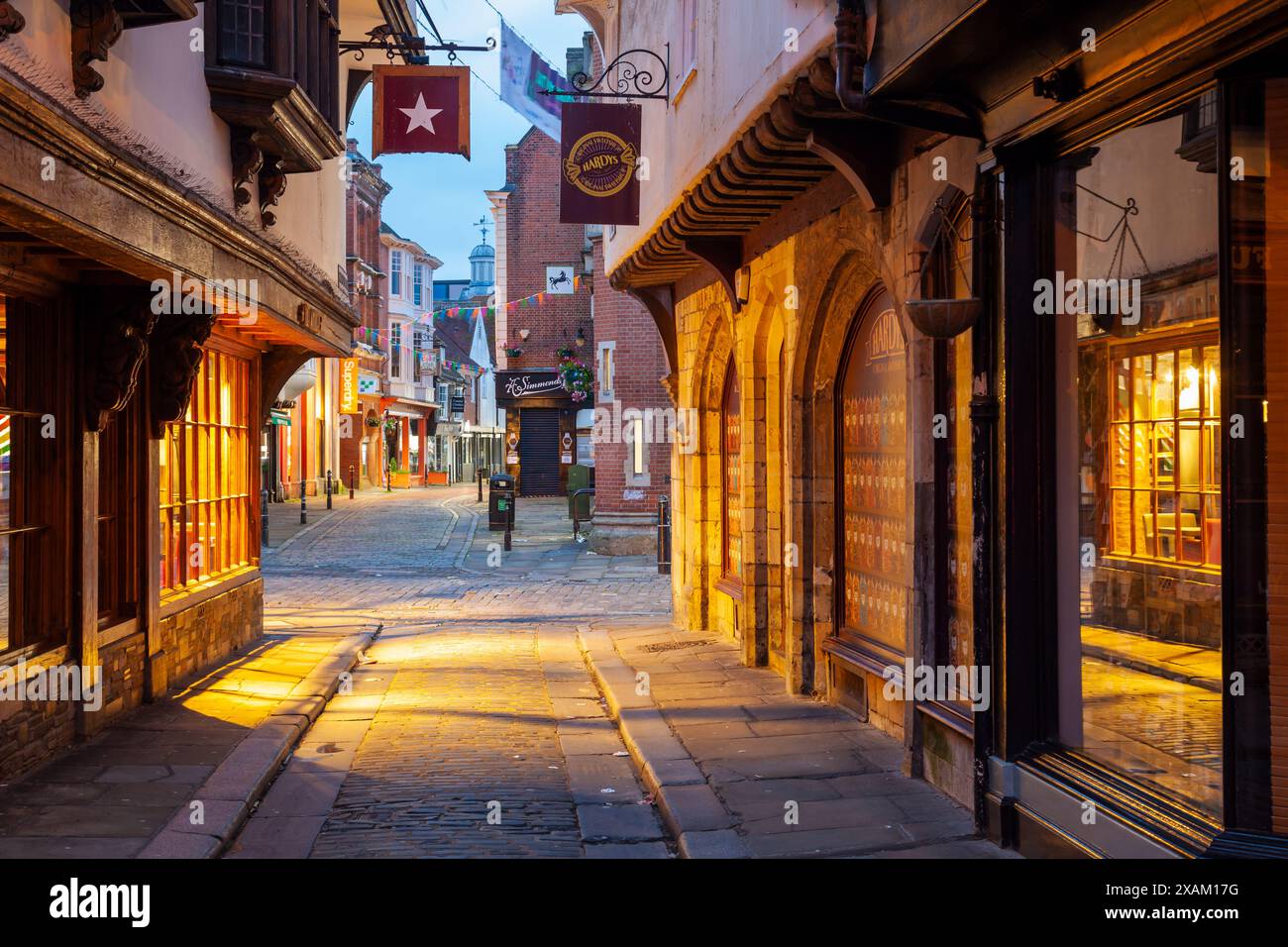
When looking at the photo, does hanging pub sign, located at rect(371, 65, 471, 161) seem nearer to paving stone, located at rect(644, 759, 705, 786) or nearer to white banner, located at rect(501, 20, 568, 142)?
white banner, located at rect(501, 20, 568, 142)

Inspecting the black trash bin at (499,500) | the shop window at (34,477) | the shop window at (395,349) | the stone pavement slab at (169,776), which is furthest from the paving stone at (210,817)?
the shop window at (395,349)

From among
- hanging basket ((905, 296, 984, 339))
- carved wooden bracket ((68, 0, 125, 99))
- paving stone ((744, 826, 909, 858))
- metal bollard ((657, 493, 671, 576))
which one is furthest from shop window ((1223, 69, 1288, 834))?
metal bollard ((657, 493, 671, 576))

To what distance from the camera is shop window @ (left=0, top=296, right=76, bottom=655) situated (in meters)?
7.14

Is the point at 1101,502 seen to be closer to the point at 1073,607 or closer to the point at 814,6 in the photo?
the point at 1073,607

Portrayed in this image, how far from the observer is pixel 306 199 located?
12047mm


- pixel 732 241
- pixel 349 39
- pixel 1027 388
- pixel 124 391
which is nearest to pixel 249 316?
pixel 124 391

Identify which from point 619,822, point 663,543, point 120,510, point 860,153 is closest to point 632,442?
point 663,543

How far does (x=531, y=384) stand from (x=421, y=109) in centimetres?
2917

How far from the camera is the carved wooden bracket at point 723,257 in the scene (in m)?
10.9

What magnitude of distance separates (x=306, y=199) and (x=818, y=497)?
6014 mm

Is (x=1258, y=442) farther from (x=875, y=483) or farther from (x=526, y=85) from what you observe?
(x=526, y=85)

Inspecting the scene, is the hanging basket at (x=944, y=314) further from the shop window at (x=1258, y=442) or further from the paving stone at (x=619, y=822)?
the paving stone at (x=619, y=822)

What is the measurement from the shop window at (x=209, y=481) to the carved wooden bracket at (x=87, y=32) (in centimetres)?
413

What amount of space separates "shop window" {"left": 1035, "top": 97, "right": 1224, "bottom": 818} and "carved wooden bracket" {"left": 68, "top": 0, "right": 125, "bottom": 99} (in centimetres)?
459
